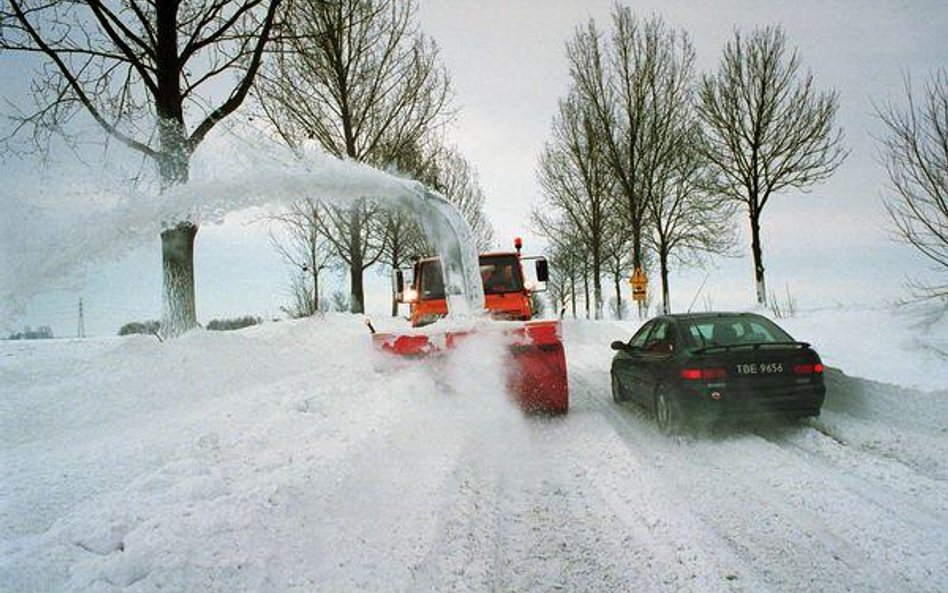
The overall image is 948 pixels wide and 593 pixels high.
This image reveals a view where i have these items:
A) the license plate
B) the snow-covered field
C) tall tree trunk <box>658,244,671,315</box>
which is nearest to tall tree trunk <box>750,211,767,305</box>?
tall tree trunk <box>658,244,671,315</box>

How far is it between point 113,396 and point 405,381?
3.21 metres

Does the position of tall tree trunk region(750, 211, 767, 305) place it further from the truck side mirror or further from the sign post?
the truck side mirror

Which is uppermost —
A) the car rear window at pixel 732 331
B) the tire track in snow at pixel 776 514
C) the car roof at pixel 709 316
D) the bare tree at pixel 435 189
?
the bare tree at pixel 435 189

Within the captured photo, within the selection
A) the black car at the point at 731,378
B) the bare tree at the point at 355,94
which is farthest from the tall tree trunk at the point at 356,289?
the black car at the point at 731,378

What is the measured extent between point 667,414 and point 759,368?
1074 millimetres

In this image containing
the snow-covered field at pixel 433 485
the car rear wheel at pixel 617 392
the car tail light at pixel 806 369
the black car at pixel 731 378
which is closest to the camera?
the snow-covered field at pixel 433 485

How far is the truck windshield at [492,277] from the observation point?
925cm

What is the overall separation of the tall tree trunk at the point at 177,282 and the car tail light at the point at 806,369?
29.3 feet

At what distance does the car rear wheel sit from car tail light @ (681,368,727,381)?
2.08m

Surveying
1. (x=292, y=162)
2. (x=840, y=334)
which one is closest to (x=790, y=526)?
(x=292, y=162)

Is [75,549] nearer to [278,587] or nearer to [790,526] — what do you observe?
[278,587]

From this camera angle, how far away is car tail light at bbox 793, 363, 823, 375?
5730 millimetres

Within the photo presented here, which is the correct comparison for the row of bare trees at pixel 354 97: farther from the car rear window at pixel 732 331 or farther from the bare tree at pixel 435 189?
the car rear window at pixel 732 331

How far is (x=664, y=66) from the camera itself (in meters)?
23.3
